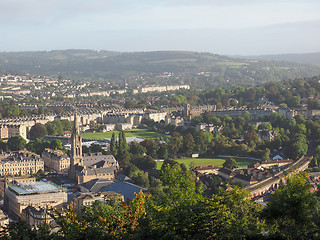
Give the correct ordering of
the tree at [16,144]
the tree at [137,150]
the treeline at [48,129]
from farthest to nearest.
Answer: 1. the treeline at [48,129]
2. the tree at [16,144]
3. the tree at [137,150]

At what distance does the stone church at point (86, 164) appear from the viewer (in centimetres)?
3897

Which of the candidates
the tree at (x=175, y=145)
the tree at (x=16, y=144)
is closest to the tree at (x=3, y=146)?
the tree at (x=16, y=144)

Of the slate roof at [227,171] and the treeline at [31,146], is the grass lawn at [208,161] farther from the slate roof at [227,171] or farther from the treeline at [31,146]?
the treeline at [31,146]

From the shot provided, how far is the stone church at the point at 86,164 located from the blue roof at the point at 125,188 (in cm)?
369

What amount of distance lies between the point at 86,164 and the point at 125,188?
896cm

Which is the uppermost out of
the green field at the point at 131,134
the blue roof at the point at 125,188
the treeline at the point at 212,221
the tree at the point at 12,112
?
the treeline at the point at 212,221

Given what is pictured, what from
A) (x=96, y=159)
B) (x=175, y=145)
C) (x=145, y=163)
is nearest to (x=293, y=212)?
(x=145, y=163)

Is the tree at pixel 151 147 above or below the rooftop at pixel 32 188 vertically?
below

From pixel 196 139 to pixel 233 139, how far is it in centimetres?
525

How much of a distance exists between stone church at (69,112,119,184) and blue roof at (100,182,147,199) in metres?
3.69

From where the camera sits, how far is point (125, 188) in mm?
34281

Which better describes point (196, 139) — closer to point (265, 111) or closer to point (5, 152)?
point (5, 152)

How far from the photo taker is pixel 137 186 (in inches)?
1351

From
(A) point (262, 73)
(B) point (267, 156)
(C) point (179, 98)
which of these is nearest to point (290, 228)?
(B) point (267, 156)
